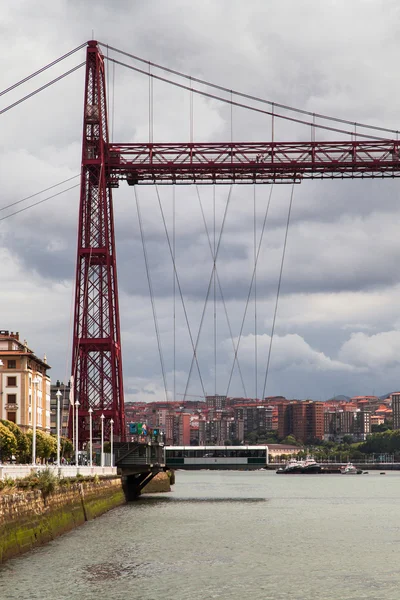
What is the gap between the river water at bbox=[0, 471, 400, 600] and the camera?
93.7 ft

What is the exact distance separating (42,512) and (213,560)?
5976 millimetres

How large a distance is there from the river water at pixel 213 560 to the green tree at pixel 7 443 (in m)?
11.0

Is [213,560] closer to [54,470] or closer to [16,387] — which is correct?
[54,470]

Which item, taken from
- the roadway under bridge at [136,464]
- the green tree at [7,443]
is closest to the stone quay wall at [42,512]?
the green tree at [7,443]

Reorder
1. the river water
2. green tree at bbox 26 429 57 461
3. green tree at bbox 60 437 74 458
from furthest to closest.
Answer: green tree at bbox 26 429 57 461, green tree at bbox 60 437 74 458, the river water

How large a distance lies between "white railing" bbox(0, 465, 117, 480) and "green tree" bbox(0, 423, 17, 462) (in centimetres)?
614

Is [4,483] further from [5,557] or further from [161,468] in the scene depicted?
[161,468]

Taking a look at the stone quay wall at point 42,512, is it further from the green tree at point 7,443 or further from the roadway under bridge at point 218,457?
the roadway under bridge at point 218,457

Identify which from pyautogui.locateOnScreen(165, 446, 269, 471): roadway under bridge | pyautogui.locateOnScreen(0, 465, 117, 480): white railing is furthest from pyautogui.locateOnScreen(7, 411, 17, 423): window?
pyautogui.locateOnScreen(0, 465, 117, 480): white railing

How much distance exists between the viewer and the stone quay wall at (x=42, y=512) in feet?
103

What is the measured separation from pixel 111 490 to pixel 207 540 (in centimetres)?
1769

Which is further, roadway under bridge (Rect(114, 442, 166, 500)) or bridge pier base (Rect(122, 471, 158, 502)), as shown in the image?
bridge pier base (Rect(122, 471, 158, 502))

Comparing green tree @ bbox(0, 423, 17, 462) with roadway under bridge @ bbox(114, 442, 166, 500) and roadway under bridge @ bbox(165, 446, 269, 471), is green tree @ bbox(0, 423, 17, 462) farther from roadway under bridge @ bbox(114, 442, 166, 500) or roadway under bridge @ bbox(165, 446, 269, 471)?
roadway under bridge @ bbox(165, 446, 269, 471)

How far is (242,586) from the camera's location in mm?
29422
